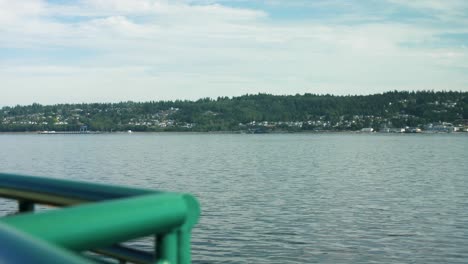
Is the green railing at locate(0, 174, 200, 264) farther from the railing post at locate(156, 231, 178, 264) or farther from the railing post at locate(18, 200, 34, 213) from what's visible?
the railing post at locate(18, 200, 34, 213)

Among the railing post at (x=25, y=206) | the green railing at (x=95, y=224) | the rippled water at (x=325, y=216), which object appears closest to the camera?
the green railing at (x=95, y=224)

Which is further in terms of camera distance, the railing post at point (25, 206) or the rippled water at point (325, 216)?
the rippled water at point (325, 216)

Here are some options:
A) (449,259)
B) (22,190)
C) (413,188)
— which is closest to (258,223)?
(449,259)

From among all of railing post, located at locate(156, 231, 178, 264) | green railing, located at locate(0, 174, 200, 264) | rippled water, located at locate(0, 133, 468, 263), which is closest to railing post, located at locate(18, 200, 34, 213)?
green railing, located at locate(0, 174, 200, 264)

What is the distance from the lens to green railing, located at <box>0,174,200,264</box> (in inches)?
58.2

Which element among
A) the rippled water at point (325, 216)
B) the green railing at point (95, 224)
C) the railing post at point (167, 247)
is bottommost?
the rippled water at point (325, 216)

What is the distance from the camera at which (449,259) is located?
2216cm

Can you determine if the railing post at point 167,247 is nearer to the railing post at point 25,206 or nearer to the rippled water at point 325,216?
the railing post at point 25,206

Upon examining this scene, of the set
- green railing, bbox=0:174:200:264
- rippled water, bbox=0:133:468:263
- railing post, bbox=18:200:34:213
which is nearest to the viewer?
green railing, bbox=0:174:200:264

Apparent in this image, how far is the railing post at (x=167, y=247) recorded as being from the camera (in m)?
2.29

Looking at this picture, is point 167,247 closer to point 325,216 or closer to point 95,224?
point 95,224

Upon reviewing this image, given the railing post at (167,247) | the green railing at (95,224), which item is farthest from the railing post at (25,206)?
the railing post at (167,247)

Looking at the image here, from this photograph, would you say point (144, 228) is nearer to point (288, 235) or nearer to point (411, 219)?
point (288, 235)

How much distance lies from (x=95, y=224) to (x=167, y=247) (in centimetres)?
42
